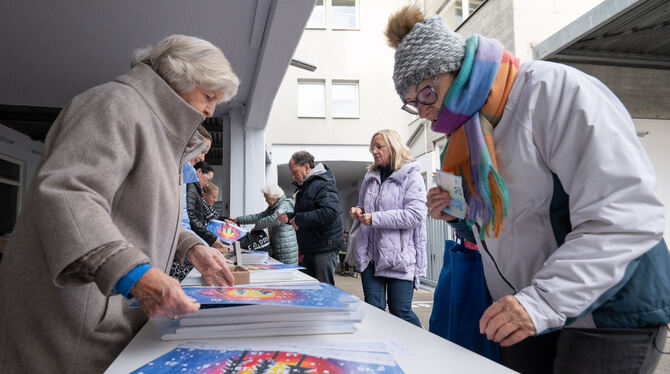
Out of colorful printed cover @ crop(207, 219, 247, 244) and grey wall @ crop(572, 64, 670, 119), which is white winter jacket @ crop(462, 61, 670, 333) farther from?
grey wall @ crop(572, 64, 670, 119)

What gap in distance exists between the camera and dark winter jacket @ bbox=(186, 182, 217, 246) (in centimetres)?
343

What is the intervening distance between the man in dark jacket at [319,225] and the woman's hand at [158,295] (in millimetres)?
2821

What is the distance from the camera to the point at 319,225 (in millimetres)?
3674

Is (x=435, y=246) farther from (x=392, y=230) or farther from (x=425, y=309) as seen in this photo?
(x=392, y=230)

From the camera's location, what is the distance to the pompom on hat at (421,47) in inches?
47.6

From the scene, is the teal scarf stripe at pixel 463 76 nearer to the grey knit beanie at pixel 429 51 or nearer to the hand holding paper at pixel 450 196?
the grey knit beanie at pixel 429 51

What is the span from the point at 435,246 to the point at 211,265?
26.7ft

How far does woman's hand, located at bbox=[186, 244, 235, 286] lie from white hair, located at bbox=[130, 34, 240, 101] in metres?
0.49

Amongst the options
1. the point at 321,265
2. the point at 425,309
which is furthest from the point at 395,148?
the point at 425,309

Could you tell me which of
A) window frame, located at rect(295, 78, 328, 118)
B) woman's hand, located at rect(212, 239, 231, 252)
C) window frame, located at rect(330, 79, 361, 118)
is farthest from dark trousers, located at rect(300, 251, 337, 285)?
→ window frame, located at rect(330, 79, 361, 118)

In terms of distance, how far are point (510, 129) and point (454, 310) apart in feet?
1.86

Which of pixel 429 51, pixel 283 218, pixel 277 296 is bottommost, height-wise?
pixel 277 296

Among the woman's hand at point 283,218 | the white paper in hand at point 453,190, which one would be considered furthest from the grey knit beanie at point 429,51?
the woman's hand at point 283,218

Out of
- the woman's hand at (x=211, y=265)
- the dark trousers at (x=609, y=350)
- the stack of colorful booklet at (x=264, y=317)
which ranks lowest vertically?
the dark trousers at (x=609, y=350)
